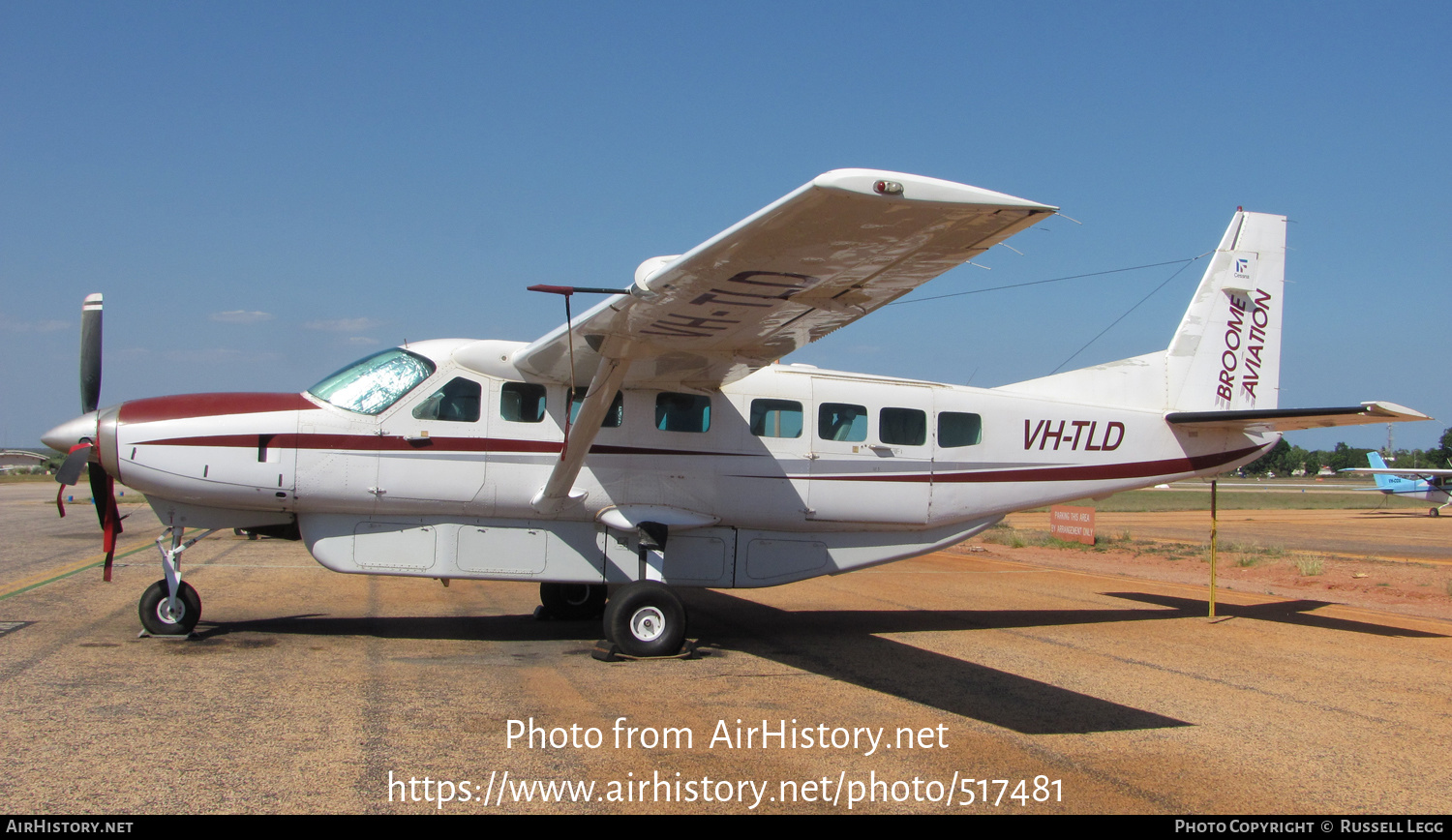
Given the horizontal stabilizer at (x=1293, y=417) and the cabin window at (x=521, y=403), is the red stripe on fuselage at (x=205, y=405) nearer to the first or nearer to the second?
the cabin window at (x=521, y=403)

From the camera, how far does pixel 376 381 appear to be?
8.95 meters

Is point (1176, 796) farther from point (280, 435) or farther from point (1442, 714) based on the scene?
point (280, 435)

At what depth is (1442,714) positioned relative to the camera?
7.10 meters

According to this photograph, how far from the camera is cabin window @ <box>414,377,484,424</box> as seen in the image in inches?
349

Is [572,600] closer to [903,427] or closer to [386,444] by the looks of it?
[386,444]

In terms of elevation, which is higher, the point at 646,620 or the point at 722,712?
the point at 646,620

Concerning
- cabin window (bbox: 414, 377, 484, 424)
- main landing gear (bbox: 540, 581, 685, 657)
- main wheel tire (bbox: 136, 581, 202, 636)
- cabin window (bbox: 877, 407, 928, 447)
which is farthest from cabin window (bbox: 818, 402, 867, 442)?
main wheel tire (bbox: 136, 581, 202, 636)

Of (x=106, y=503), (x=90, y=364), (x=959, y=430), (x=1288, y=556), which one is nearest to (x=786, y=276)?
(x=959, y=430)

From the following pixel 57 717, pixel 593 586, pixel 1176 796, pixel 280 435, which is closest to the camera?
pixel 1176 796

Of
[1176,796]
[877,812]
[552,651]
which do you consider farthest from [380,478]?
[1176,796]

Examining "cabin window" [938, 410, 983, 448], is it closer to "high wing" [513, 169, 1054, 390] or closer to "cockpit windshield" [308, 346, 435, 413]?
"high wing" [513, 169, 1054, 390]

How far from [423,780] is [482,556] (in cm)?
416

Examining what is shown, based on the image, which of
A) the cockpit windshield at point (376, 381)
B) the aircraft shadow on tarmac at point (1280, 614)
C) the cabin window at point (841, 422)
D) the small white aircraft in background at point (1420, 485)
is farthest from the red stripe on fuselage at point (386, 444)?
the small white aircraft in background at point (1420, 485)

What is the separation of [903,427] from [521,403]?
4.06 metres
